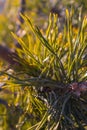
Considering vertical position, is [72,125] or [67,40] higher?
[67,40]

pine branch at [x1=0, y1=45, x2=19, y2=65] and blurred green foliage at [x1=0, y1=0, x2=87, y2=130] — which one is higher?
pine branch at [x1=0, y1=45, x2=19, y2=65]

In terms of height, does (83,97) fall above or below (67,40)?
below

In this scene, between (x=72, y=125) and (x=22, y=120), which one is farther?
(x=22, y=120)

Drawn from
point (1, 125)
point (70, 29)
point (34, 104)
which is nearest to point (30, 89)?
point (34, 104)

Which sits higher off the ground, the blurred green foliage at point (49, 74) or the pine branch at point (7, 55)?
the pine branch at point (7, 55)

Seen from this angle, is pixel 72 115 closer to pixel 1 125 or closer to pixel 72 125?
pixel 72 125

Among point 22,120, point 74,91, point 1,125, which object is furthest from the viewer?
point 1,125

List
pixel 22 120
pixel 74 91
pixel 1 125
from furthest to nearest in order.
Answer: pixel 1 125 → pixel 22 120 → pixel 74 91

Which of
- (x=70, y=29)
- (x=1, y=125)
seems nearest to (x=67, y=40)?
(x=70, y=29)

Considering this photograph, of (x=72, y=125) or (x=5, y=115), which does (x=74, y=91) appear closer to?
(x=72, y=125)
